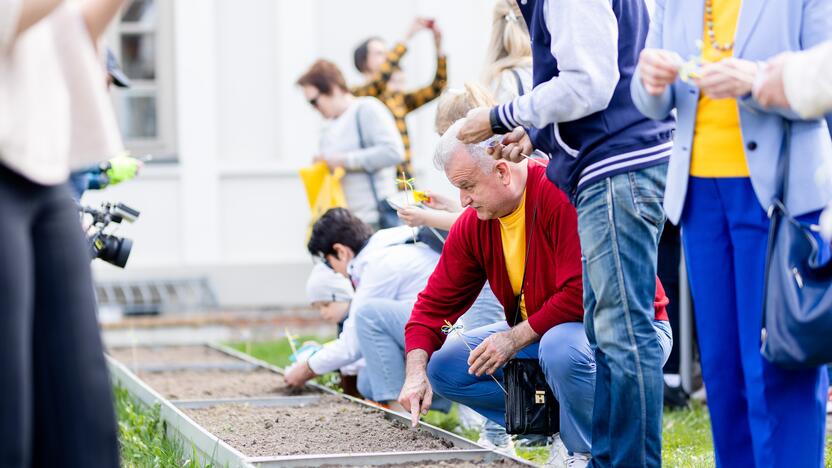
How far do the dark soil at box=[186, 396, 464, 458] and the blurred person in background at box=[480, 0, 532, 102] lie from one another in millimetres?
1307

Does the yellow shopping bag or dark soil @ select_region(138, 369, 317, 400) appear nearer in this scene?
dark soil @ select_region(138, 369, 317, 400)

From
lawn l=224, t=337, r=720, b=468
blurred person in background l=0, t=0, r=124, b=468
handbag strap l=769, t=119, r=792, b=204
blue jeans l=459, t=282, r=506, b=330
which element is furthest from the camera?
blue jeans l=459, t=282, r=506, b=330

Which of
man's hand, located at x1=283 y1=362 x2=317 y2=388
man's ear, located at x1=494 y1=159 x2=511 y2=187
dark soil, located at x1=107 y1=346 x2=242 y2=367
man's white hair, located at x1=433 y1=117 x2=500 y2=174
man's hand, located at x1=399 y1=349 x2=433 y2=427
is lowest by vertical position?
dark soil, located at x1=107 y1=346 x2=242 y2=367

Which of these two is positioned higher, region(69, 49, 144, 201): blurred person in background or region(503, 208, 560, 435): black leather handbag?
region(69, 49, 144, 201): blurred person in background

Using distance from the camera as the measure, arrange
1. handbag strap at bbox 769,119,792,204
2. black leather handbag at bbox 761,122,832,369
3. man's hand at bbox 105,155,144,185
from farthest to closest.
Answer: man's hand at bbox 105,155,144,185
handbag strap at bbox 769,119,792,204
black leather handbag at bbox 761,122,832,369

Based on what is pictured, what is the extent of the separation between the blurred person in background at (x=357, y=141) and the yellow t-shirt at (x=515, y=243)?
2.93 m

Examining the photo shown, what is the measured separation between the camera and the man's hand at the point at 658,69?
9.37ft

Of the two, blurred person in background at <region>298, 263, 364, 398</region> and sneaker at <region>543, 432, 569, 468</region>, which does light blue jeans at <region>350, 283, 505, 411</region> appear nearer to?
blurred person in background at <region>298, 263, 364, 398</region>

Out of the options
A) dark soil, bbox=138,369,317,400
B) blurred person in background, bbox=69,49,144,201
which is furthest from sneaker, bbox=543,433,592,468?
blurred person in background, bbox=69,49,144,201

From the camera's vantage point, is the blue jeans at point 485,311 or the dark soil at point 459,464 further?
the blue jeans at point 485,311

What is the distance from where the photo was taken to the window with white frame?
10.6 m

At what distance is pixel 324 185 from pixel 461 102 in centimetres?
279

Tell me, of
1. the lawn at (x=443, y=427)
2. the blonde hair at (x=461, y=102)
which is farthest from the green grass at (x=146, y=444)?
the blonde hair at (x=461, y=102)

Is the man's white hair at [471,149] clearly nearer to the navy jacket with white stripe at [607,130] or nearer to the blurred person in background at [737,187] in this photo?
the navy jacket with white stripe at [607,130]
